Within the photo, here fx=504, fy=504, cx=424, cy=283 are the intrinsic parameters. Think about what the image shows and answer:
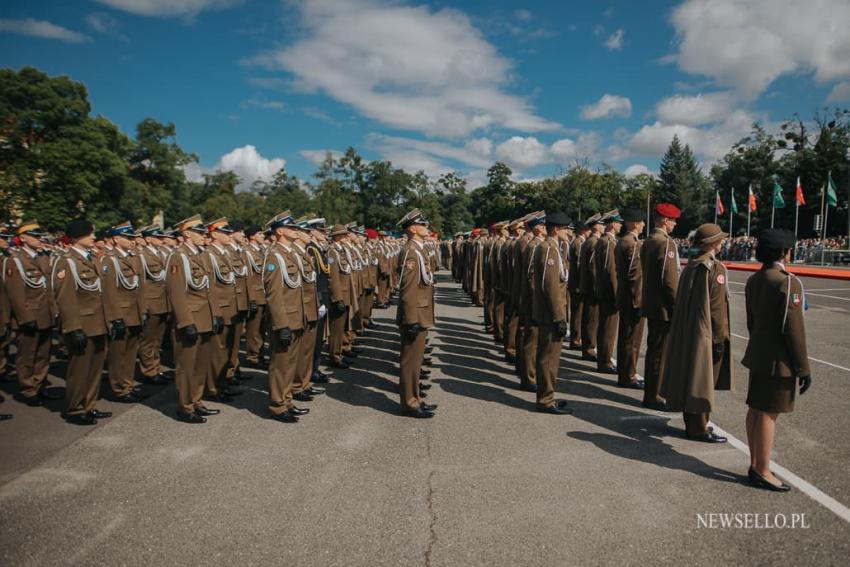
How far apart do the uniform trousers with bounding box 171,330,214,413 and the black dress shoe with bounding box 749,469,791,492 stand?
5509 millimetres

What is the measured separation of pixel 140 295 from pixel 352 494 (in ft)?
16.8

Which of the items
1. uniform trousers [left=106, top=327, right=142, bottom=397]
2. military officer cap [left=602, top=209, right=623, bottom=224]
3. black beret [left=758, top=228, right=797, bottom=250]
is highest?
military officer cap [left=602, top=209, right=623, bottom=224]

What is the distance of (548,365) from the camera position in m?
5.73

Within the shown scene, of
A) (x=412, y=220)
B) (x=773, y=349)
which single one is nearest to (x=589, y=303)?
(x=412, y=220)

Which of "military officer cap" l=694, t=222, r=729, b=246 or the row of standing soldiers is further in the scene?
the row of standing soldiers

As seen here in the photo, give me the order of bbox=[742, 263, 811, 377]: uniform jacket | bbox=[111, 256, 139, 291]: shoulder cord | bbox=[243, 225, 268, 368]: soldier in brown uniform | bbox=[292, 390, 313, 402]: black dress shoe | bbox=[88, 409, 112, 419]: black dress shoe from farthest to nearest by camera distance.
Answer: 1. bbox=[243, 225, 268, 368]: soldier in brown uniform
2. bbox=[111, 256, 139, 291]: shoulder cord
3. bbox=[292, 390, 313, 402]: black dress shoe
4. bbox=[88, 409, 112, 419]: black dress shoe
5. bbox=[742, 263, 811, 377]: uniform jacket

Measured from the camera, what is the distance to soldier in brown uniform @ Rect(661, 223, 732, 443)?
4.65 metres

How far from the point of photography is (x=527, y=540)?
3273 mm

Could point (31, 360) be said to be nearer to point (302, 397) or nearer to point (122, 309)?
point (122, 309)

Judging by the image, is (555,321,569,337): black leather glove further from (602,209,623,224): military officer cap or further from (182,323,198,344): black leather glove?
(182,323,198,344): black leather glove

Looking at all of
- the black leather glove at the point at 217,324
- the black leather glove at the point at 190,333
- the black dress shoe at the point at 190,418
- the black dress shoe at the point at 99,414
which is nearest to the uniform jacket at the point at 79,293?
the black dress shoe at the point at 99,414

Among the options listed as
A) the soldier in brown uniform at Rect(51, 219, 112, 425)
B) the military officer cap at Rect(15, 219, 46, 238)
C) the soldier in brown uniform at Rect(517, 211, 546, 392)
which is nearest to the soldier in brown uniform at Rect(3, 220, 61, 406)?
the military officer cap at Rect(15, 219, 46, 238)

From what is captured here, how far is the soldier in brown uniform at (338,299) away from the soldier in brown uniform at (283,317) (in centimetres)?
212

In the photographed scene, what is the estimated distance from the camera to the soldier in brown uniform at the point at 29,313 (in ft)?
21.7
